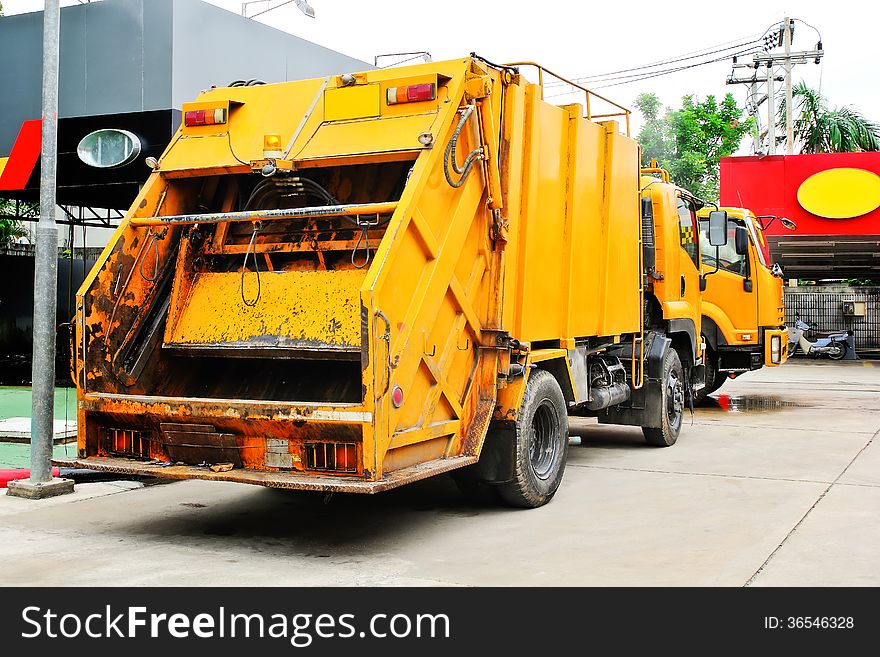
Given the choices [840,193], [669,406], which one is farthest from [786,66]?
[669,406]

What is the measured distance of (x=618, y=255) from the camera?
8.38m

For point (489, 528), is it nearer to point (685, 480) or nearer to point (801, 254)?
point (685, 480)

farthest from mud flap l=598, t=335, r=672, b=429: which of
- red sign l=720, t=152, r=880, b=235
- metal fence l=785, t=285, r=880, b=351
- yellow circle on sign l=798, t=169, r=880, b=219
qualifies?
metal fence l=785, t=285, r=880, b=351

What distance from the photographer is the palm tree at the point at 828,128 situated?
1150 inches

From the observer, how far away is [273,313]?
638cm

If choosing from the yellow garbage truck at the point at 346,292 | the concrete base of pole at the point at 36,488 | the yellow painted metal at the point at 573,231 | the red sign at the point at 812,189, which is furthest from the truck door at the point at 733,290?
the concrete base of pole at the point at 36,488

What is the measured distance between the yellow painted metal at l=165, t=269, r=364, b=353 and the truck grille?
683mm

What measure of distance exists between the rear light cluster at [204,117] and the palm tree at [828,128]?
1025 inches

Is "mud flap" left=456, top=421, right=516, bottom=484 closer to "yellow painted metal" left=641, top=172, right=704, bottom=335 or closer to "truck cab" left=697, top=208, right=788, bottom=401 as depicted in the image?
"yellow painted metal" left=641, top=172, right=704, bottom=335

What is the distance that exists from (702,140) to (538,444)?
3036 centimetres

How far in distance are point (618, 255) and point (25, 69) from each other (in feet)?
29.1

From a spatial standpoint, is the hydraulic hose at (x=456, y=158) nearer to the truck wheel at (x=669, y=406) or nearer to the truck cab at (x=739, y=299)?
the truck wheel at (x=669, y=406)

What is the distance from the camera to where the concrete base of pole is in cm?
732

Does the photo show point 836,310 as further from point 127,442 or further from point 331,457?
point 127,442
